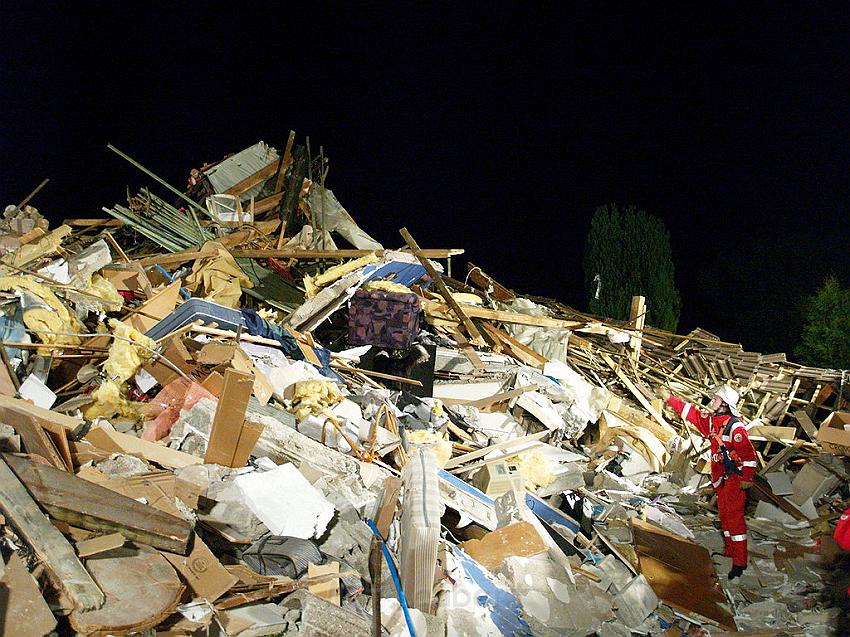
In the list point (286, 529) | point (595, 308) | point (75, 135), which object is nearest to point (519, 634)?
point (286, 529)

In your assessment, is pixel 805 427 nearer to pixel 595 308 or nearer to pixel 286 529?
pixel 286 529

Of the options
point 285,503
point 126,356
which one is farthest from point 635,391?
point 126,356

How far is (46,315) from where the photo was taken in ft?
18.4

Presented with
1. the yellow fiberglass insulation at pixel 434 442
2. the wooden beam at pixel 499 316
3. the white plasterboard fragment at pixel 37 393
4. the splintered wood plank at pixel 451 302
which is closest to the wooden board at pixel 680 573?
the yellow fiberglass insulation at pixel 434 442

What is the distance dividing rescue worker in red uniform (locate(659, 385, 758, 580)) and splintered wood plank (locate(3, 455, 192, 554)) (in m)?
5.11

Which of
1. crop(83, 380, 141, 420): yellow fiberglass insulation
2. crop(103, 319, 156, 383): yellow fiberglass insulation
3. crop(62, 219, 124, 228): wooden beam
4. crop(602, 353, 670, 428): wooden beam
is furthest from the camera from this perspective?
crop(62, 219, 124, 228): wooden beam

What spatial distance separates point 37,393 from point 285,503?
220 cm

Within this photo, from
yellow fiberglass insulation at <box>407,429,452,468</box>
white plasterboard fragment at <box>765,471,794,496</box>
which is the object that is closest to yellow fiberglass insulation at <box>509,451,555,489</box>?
yellow fiberglass insulation at <box>407,429,452,468</box>

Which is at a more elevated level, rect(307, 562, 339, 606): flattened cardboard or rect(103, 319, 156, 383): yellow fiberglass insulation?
rect(103, 319, 156, 383): yellow fiberglass insulation

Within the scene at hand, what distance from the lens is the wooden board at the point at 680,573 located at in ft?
17.9

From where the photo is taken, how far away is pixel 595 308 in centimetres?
1853

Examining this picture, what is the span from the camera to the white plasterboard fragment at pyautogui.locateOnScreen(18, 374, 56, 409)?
4988mm

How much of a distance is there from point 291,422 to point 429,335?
318 cm

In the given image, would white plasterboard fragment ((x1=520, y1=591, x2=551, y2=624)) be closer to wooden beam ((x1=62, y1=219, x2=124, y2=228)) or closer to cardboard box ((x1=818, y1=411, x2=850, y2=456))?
cardboard box ((x1=818, y1=411, x2=850, y2=456))
